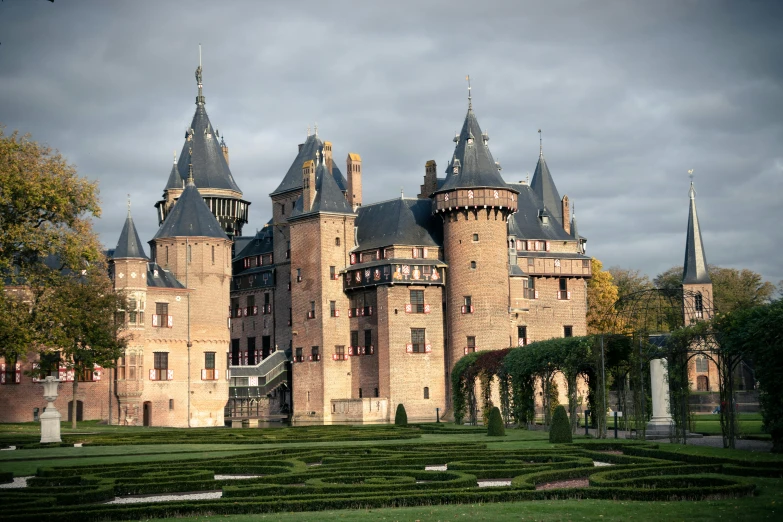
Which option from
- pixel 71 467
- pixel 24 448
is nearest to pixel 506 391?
pixel 24 448

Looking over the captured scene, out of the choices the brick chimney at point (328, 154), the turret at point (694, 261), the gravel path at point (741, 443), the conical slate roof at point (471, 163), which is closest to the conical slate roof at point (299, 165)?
the brick chimney at point (328, 154)

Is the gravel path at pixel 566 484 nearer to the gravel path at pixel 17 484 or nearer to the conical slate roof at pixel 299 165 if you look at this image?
the gravel path at pixel 17 484

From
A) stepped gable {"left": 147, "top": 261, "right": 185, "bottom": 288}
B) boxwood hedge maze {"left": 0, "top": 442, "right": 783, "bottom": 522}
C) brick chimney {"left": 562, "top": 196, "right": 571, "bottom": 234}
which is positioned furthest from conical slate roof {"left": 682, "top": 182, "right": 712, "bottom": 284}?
boxwood hedge maze {"left": 0, "top": 442, "right": 783, "bottom": 522}

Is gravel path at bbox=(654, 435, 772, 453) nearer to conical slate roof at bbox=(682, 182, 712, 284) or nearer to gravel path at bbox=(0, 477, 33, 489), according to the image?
gravel path at bbox=(0, 477, 33, 489)

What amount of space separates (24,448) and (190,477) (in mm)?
15864

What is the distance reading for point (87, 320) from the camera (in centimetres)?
4384

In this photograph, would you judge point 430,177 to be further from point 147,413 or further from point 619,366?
point 619,366

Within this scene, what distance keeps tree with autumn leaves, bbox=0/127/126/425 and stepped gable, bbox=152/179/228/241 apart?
1939cm

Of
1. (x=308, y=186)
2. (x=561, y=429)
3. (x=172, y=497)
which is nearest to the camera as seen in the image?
(x=172, y=497)

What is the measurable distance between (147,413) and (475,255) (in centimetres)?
2263

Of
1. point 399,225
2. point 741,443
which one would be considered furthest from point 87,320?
point 741,443

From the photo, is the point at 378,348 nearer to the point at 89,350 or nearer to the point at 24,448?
the point at 89,350

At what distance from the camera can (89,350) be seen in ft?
162

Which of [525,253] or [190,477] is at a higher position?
[525,253]
